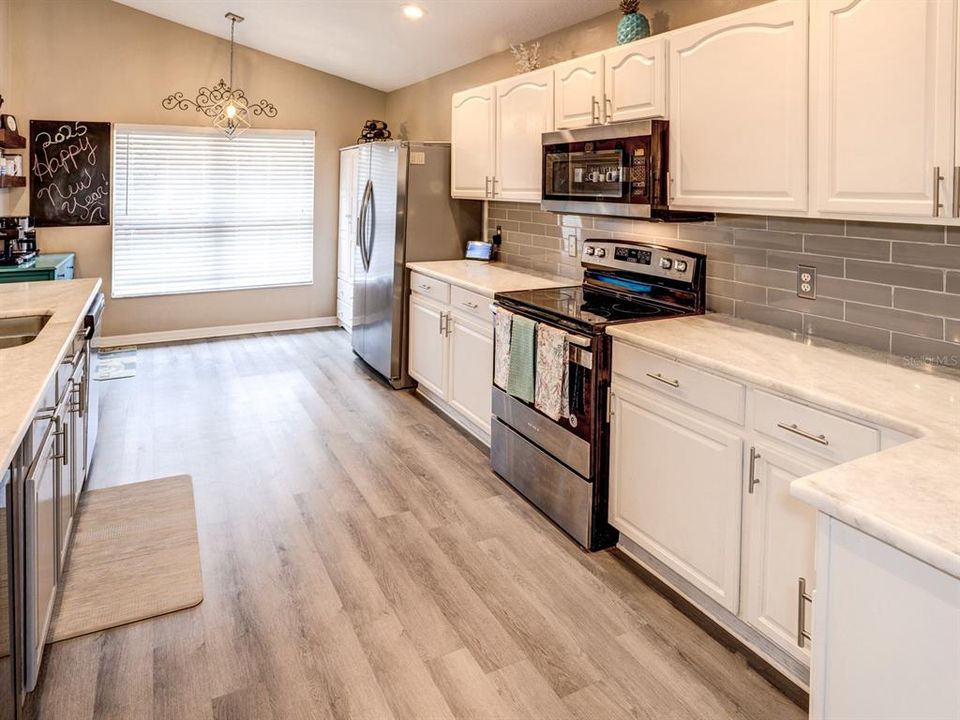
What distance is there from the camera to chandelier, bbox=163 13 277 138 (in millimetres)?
6039

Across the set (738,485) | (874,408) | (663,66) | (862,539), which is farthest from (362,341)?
(862,539)

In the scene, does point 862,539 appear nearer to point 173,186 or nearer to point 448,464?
point 448,464

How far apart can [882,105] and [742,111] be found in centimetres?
52

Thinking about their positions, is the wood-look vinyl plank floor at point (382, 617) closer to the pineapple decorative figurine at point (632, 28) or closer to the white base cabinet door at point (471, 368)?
the white base cabinet door at point (471, 368)

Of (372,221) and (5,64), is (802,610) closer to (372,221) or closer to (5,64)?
(372,221)

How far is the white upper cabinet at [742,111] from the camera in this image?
6.99 feet

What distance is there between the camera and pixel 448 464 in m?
3.62

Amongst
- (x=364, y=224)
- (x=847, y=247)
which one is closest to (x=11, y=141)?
(x=364, y=224)

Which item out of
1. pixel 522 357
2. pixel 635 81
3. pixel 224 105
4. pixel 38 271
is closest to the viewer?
pixel 635 81

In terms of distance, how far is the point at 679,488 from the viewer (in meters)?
2.30

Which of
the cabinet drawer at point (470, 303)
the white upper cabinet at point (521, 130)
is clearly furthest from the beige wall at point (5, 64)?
the white upper cabinet at point (521, 130)

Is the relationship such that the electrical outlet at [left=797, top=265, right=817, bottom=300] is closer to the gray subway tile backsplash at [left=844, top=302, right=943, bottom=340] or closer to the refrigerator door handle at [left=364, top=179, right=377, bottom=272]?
the gray subway tile backsplash at [left=844, top=302, right=943, bottom=340]

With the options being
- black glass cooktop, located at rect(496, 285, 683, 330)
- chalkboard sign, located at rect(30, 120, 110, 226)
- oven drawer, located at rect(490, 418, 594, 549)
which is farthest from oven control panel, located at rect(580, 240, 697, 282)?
chalkboard sign, located at rect(30, 120, 110, 226)

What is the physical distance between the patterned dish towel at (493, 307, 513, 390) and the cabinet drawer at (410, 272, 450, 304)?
0.86 meters
